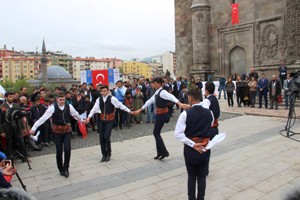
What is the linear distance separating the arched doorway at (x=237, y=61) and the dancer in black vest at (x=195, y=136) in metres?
18.5

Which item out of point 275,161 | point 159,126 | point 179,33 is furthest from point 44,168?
point 179,33

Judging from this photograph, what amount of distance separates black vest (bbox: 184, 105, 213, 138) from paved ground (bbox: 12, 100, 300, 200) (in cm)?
128

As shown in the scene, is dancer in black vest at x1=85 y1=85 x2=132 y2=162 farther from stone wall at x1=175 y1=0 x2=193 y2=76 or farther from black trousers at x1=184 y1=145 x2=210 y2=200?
stone wall at x1=175 y1=0 x2=193 y2=76

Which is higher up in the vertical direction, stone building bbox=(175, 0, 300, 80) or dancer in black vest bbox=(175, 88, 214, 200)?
stone building bbox=(175, 0, 300, 80)

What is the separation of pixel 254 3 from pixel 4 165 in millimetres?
20222

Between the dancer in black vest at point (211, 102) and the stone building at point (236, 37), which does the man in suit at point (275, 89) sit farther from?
the dancer in black vest at point (211, 102)

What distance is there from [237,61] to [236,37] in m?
1.87

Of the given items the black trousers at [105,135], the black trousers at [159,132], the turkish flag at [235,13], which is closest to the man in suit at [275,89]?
the turkish flag at [235,13]

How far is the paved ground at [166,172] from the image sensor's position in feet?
14.7

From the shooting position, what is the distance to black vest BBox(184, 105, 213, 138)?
3.59 meters

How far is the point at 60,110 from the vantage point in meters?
5.61

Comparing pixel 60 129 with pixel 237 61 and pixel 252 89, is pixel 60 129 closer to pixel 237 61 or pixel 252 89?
pixel 252 89

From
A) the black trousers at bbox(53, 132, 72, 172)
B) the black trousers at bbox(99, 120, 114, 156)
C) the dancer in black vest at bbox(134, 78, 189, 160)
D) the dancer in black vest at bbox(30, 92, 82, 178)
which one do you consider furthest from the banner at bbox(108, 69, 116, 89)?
the black trousers at bbox(53, 132, 72, 172)

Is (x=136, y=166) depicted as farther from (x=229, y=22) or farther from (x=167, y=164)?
(x=229, y=22)
